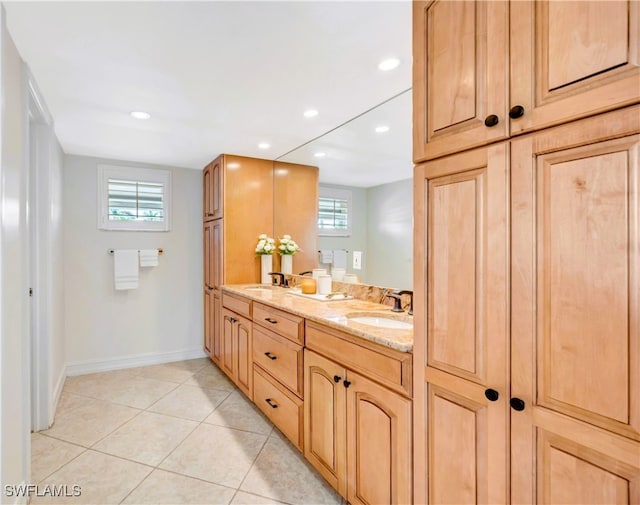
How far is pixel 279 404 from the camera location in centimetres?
224

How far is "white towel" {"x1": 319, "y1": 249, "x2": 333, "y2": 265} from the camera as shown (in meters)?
2.84

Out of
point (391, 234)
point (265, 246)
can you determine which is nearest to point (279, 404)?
point (391, 234)

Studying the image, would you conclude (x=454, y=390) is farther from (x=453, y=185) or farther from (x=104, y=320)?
Answer: (x=104, y=320)

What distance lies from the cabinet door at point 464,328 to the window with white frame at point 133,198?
11.2ft

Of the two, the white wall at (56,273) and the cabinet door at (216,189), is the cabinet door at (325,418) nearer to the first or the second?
the white wall at (56,273)

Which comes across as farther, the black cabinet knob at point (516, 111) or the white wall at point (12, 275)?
the white wall at point (12, 275)

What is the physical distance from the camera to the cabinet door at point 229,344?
3.03 metres

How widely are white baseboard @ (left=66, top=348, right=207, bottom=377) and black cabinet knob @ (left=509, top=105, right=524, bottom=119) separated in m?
4.06

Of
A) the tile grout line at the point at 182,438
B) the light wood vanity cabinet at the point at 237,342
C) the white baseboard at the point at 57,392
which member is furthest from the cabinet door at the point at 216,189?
the white baseboard at the point at 57,392

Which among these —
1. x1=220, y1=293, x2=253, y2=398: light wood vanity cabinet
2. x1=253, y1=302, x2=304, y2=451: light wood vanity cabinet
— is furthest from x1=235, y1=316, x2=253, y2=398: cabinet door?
x1=253, y1=302, x2=304, y2=451: light wood vanity cabinet

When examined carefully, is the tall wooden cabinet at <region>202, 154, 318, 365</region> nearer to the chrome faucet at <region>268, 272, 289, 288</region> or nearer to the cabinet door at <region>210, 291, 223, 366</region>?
the cabinet door at <region>210, 291, 223, 366</region>

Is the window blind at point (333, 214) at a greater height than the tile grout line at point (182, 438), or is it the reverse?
Answer: the window blind at point (333, 214)

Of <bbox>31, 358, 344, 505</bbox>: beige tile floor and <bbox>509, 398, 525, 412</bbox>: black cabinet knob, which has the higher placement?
<bbox>509, 398, 525, 412</bbox>: black cabinet knob

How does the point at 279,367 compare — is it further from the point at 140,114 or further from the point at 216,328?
the point at 140,114
